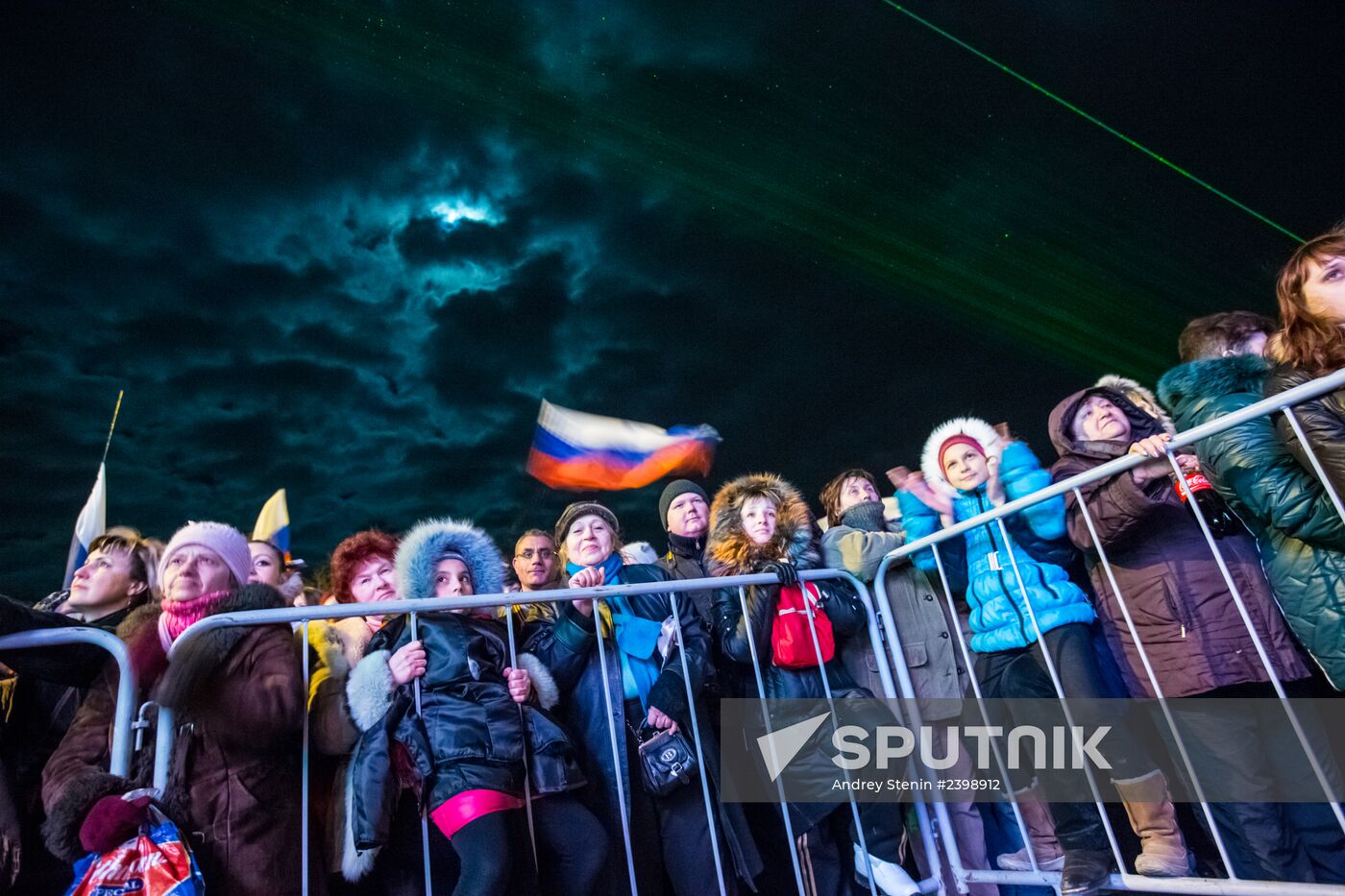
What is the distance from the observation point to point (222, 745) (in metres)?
2.38

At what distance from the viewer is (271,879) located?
7.39 ft

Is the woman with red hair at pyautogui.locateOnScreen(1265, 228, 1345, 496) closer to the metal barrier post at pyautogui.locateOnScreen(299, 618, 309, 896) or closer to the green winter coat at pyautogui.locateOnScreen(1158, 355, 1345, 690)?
the green winter coat at pyautogui.locateOnScreen(1158, 355, 1345, 690)

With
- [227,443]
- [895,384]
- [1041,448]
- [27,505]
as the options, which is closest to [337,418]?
[227,443]

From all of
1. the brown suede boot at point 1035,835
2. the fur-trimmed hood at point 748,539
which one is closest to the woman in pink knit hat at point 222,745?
the fur-trimmed hood at point 748,539

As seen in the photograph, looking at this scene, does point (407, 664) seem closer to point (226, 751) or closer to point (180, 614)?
point (226, 751)

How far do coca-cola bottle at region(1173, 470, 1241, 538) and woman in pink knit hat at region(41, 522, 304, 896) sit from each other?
3576mm

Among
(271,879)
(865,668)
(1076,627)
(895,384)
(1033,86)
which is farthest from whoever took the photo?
(895,384)

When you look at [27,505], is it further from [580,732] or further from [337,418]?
[580,732]

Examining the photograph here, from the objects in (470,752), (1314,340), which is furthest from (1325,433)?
(470,752)

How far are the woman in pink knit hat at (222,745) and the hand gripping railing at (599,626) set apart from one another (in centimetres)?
4

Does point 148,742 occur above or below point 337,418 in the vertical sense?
below

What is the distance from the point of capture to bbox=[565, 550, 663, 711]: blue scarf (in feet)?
10.5

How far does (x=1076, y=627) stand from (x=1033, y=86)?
42.4 feet

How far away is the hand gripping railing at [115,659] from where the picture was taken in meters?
2.25
